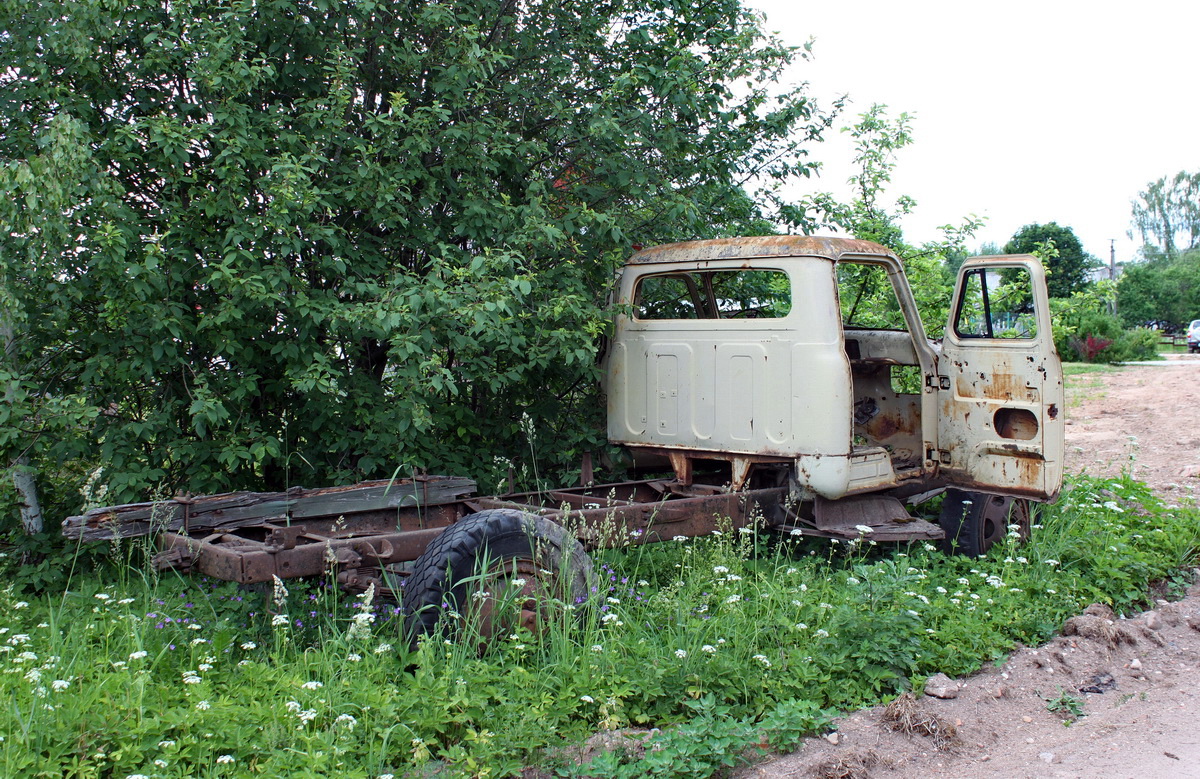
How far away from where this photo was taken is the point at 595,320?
608 cm

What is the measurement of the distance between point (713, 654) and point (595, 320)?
263 centimetres

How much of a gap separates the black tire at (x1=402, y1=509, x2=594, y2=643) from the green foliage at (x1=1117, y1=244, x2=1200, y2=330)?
54835 mm

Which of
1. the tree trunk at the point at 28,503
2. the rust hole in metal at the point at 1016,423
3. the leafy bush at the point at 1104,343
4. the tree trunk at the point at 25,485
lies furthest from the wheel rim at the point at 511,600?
the leafy bush at the point at 1104,343

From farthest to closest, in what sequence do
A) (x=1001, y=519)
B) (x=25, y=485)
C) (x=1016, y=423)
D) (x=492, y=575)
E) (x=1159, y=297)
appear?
(x=1159, y=297) → (x=1001, y=519) → (x=1016, y=423) → (x=25, y=485) → (x=492, y=575)

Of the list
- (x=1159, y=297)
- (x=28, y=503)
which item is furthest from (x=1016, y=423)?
(x=1159, y=297)

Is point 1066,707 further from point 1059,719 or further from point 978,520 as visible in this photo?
point 978,520

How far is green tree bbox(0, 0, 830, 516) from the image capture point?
195 inches

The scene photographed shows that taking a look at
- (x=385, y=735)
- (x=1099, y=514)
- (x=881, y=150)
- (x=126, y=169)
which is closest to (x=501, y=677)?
(x=385, y=735)

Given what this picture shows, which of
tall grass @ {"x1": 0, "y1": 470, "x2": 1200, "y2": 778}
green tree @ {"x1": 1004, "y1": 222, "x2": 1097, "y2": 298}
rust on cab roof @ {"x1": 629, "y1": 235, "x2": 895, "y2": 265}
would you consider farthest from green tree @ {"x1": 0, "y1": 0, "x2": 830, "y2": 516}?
green tree @ {"x1": 1004, "y1": 222, "x2": 1097, "y2": 298}

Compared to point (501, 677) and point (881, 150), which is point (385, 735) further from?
point (881, 150)

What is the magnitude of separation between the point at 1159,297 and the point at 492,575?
60.2 metres

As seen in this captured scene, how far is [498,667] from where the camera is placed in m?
3.86

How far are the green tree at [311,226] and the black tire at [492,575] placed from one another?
Result: 1180mm

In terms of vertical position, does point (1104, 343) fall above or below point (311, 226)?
below
